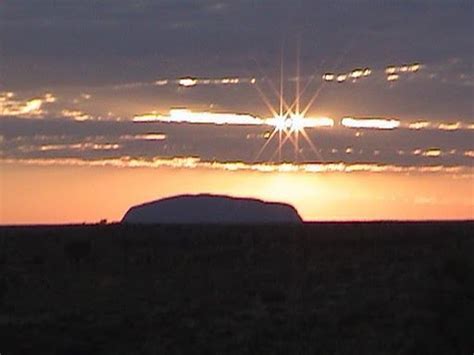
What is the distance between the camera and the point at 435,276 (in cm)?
4619

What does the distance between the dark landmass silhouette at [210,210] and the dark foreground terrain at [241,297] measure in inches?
2668

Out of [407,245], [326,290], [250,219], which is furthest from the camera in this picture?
[250,219]

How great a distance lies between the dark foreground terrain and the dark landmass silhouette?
6777 centimetres

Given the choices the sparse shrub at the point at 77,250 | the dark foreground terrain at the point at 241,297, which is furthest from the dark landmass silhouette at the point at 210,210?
the sparse shrub at the point at 77,250

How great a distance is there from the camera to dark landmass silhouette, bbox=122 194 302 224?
13738cm

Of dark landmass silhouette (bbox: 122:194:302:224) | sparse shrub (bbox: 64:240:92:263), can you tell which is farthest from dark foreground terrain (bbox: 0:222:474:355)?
dark landmass silhouette (bbox: 122:194:302:224)

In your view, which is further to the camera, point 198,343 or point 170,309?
point 170,309

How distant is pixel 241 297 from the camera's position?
47156 millimetres

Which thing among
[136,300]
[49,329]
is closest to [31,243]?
[136,300]

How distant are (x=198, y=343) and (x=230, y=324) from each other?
2.65m

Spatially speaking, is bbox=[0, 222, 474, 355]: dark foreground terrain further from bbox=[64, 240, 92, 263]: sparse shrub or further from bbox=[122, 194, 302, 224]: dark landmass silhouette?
bbox=[122, 194, 302, 224]: dark landmass silhouette

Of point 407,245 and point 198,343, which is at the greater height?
point 407,245

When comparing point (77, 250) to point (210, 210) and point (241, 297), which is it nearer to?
point (241, 297)

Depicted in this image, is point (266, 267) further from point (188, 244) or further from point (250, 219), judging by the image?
point (250, 219)
